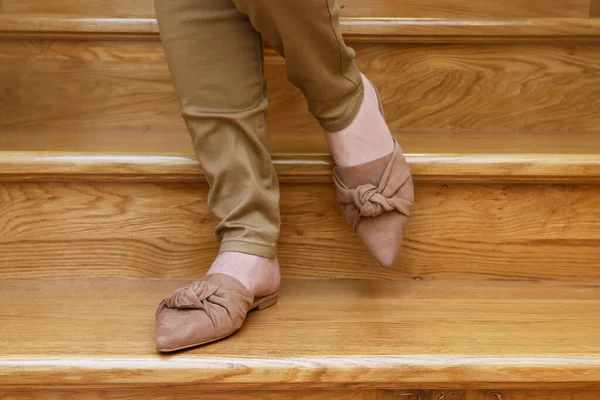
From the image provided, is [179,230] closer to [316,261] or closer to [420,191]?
[316,261]

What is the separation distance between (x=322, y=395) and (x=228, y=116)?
323mm

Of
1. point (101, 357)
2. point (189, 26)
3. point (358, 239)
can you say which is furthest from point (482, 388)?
point (189, 26)

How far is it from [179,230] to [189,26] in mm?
262

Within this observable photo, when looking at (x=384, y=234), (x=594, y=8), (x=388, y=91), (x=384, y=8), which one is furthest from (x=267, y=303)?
(x=594, y=8)

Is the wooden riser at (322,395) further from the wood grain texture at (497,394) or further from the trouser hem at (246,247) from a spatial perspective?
the trouser hem at (246,247)

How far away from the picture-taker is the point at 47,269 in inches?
33.5

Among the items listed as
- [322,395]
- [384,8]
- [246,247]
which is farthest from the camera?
[384,8]

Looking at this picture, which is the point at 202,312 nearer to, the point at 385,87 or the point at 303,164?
the point at 303,164

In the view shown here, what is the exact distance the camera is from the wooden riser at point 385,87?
1.03 metres

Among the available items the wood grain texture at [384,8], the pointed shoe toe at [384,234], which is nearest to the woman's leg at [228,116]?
the pointed shoe toe at [384,234]

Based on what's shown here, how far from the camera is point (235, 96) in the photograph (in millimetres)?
752

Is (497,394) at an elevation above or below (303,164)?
below

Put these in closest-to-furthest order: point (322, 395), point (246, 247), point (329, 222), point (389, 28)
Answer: point (322, 395)
point (246, 247)
point (329, 222)
point (389, 28)

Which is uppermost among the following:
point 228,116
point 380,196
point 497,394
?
point 228,116
